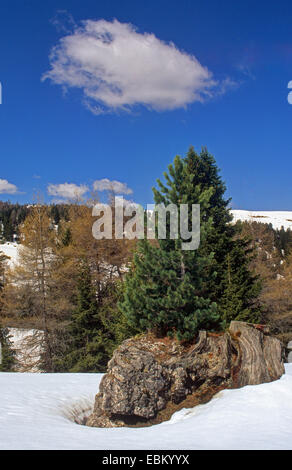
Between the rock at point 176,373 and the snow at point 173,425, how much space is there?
1.83 ft

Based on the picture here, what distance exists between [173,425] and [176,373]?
2078 millimetres

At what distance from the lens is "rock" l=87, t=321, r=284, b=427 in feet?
34.1

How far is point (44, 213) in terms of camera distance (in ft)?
83.3

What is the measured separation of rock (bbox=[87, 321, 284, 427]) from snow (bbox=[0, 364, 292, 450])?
0.56 meters

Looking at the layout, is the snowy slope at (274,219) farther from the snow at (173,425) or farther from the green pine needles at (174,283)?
the snow at (173,425)

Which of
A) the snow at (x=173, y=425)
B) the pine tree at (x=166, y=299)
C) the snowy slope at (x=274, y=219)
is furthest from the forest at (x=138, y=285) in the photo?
the snowy slope at (x=274, y=219)

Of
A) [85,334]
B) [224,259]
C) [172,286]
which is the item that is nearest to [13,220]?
[85,334]

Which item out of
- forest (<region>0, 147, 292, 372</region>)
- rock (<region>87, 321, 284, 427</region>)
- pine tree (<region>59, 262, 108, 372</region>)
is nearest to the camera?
rock (<region>87, 321, 284, 427</region>)

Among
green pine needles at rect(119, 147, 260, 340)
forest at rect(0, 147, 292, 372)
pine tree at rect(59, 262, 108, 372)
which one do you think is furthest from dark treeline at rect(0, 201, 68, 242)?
green pine needles at rect(119, 147, 260, 340)

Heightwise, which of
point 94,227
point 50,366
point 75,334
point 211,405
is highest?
point 94,227

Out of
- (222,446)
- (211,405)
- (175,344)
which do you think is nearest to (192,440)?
(222,446)

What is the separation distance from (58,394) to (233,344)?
657 centimetres

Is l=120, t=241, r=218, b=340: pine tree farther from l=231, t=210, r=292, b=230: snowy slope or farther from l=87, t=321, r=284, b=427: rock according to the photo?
l=231, t=210, r=292, b=230: snowy slope
